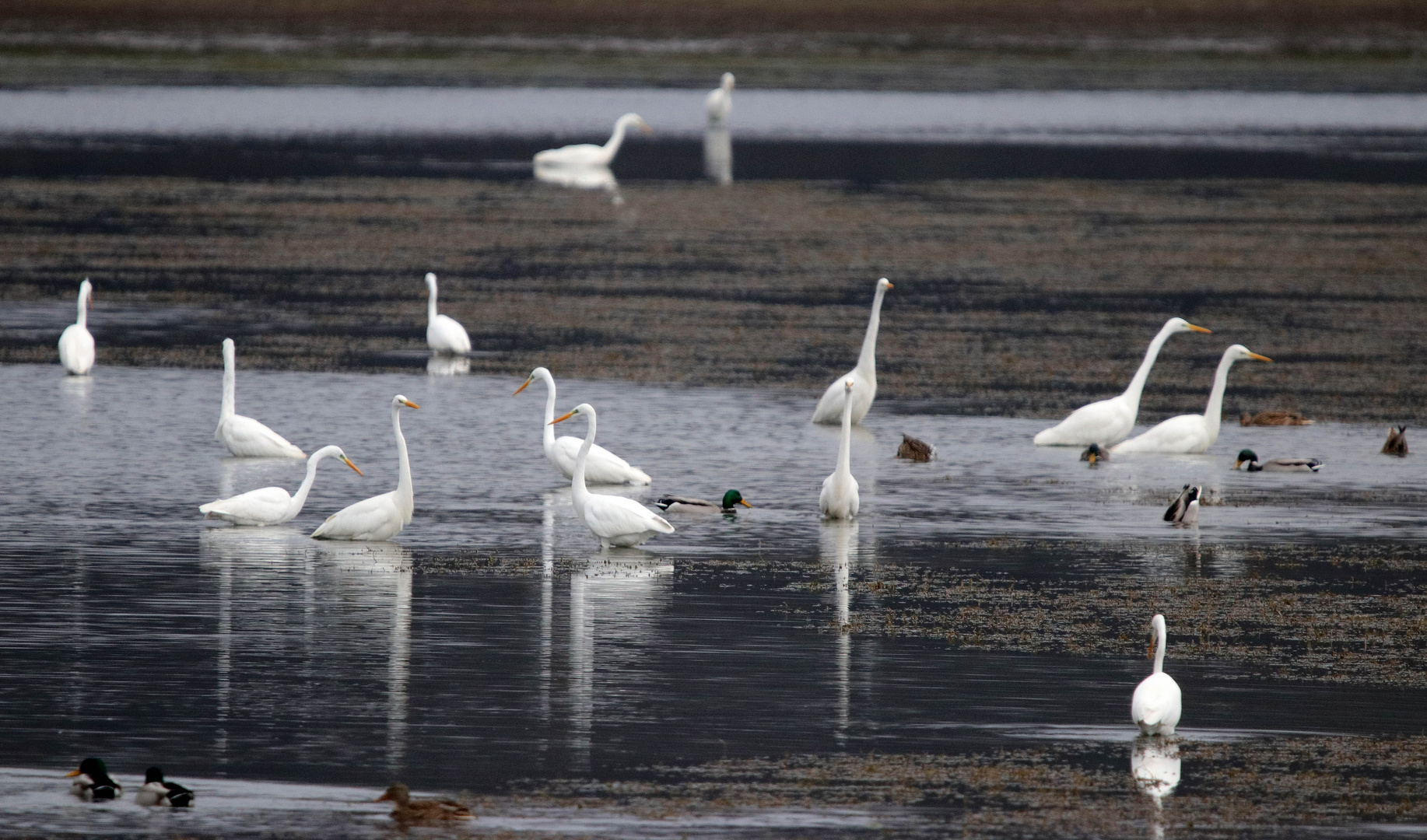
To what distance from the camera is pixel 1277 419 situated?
17.9 m

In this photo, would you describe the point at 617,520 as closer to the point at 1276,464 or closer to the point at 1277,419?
the point at 1276,464

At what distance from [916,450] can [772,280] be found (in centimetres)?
1060

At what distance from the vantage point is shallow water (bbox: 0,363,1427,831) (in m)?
9.27

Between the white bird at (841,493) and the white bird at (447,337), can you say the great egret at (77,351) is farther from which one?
the white bird at (841,493)

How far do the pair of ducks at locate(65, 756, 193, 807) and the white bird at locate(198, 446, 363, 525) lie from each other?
17.7 ft

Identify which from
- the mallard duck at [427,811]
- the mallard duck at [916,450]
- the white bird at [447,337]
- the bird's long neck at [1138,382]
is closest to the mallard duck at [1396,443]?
the bird's long neck at [1138,382]

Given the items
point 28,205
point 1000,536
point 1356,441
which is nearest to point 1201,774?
point 1000,536

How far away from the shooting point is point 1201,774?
8.81 metres

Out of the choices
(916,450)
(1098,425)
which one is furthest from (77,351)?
(1098,425)

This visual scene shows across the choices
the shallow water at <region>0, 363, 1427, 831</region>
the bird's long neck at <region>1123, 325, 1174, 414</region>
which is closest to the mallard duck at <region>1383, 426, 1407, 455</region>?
the shallow water at <region>0, 363, 1427, 831</region>

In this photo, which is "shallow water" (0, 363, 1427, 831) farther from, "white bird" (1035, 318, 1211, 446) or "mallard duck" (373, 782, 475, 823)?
"mallard duck" (373, 782, 475, 823)

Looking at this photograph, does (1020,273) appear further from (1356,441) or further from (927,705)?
(927,705)

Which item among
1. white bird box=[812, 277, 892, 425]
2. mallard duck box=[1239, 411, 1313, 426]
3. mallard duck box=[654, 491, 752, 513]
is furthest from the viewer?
mallard duck box=[1239, 411, 1313, 426]

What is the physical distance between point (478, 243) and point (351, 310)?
5.84m
